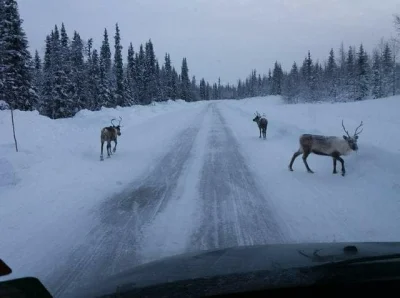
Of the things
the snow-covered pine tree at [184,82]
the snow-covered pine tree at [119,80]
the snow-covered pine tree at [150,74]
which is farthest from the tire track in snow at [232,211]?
the snow-covered pine tree at [184,82]

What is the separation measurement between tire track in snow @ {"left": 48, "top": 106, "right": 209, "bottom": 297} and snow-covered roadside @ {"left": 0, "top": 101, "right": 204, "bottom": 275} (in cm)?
30

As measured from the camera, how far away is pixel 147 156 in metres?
12.3

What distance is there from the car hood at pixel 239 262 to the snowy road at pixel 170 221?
1555 millimetres

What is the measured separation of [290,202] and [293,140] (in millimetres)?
9275

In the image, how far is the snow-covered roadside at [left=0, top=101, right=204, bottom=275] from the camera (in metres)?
4.95

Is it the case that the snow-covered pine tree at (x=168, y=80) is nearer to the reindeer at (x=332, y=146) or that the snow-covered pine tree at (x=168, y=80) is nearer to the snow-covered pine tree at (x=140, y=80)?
the snow-covered pine tree at (x=140, y=80)

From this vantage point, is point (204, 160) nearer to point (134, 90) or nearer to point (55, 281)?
point (55, 281)

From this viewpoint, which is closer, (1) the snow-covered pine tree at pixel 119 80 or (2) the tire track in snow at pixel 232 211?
(2) the tire track in snow at pixel 232 211

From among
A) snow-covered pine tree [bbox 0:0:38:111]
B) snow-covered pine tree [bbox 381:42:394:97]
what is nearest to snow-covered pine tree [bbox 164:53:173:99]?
snow-covered pine tree [bbox 381:42:394:97]

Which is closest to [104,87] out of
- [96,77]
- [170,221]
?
[96,77]

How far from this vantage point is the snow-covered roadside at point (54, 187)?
4.95 metres

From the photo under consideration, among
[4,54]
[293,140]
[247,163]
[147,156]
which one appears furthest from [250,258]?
[4,54]

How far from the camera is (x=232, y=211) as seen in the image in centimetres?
635

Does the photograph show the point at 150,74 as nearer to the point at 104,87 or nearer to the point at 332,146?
the point at 104,87
